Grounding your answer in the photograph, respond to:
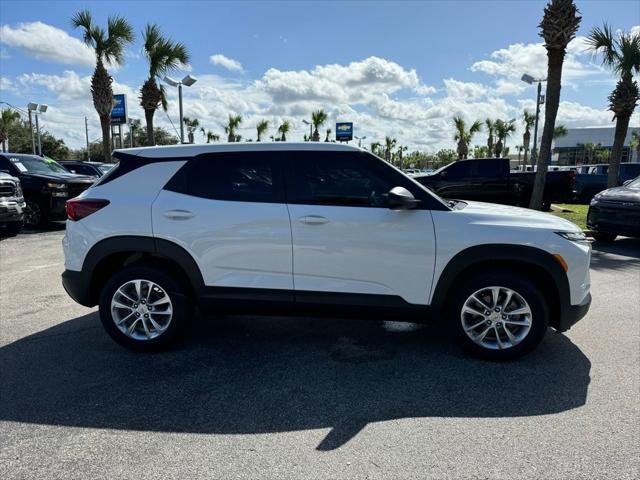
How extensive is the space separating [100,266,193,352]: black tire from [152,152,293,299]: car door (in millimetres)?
304

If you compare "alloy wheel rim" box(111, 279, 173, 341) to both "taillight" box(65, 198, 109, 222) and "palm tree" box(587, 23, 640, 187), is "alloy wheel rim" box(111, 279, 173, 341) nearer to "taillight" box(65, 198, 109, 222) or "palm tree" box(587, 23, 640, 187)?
"taillight" box(65, 198, 109, 222)

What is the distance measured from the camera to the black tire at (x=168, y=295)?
162 inches

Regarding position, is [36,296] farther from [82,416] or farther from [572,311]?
[572,311]

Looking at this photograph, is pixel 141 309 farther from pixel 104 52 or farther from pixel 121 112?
pixel 121 112

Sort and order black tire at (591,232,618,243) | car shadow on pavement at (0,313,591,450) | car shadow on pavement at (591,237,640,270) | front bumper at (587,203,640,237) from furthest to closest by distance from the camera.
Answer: black tire at (591,232,618,243) < front bumper at (587,203,640,237) < car shadow on pavement at (591,237,640,270) < car shadow on pavement at (0,313,591,450)

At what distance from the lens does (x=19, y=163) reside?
12000 mm

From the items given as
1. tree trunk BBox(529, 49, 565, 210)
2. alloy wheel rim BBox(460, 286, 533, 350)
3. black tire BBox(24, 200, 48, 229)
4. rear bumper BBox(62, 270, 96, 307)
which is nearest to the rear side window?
rear bumper BBox(62, 270, 96, 307)

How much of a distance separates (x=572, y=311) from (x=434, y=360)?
118 cm

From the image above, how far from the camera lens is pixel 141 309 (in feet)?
13.6

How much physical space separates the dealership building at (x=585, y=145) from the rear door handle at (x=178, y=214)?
69187 mm

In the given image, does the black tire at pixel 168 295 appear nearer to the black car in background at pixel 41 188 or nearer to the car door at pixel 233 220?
the car door at pixel 233 220

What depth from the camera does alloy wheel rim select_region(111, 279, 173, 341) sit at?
415 cm

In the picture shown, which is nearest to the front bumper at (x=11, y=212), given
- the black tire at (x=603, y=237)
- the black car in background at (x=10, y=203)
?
the black car in background at (x=10, y=203)

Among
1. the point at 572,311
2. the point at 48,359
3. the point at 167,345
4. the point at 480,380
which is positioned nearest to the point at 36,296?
the point at 48,359
